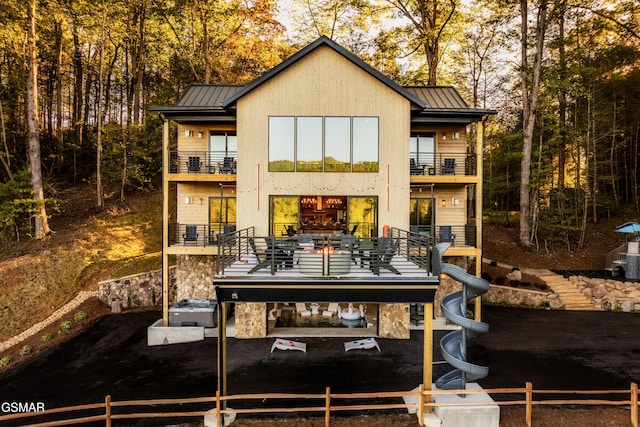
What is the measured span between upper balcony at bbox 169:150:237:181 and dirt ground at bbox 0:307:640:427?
653 centimetres

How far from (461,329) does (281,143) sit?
8.24 m

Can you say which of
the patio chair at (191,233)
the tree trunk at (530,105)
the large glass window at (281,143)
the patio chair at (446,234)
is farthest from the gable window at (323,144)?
the tree trunk at (530,105)

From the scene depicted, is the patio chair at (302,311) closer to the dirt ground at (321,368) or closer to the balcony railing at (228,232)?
the dirt ground at (321,368)

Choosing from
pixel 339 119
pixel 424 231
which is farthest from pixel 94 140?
pixel 424 231

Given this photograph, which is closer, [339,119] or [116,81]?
[339,119]

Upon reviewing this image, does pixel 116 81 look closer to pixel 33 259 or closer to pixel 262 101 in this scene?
pixel 33 259

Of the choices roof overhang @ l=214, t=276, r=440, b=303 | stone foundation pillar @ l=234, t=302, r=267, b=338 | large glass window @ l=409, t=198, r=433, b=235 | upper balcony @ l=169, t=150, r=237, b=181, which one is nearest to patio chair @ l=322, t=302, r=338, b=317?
stone foundation pillar @ l=234, t=302, r=267, b=338

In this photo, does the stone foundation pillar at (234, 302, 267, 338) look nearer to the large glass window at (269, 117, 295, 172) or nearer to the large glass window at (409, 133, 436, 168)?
the large glass window at (269, 117, 295, 172)

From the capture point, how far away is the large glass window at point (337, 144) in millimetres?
11862

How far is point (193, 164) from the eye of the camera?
44.8ft

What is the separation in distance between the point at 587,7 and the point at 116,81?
35.6 meters

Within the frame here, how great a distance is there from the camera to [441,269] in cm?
740

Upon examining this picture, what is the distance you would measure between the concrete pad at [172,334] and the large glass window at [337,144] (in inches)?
295

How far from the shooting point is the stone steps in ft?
47.7
